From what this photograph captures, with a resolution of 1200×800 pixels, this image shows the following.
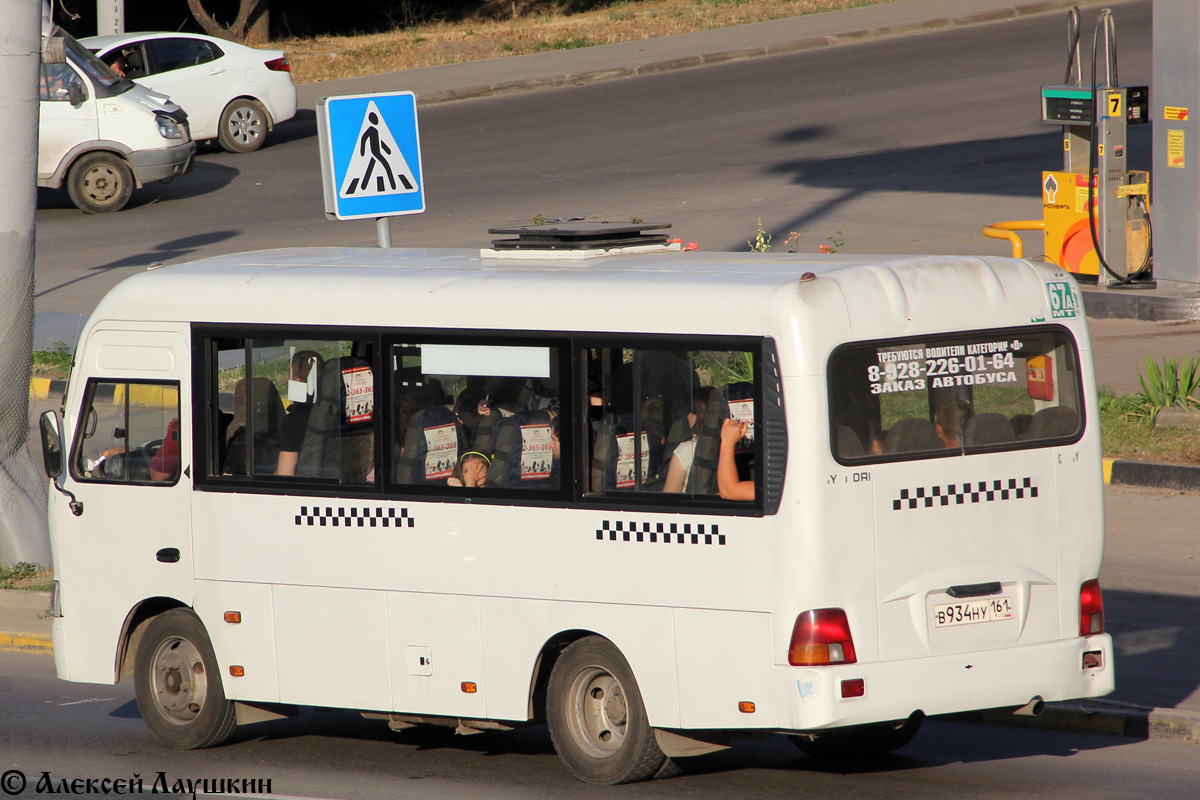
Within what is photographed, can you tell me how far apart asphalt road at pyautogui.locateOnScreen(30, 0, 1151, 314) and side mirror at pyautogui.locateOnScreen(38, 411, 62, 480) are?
1073 centimetres

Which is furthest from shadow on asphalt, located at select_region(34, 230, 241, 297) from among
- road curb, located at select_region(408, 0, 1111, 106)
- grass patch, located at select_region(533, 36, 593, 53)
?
grass patch, located at select_region(533, 36, 593, 53)

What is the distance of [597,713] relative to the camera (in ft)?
24.6

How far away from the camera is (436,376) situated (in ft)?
25.5

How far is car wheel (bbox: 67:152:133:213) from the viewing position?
2419 cm

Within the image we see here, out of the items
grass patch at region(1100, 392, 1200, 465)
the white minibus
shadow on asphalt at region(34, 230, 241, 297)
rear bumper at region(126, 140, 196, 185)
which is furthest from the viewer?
rear bumper at region(126, 140, 196, 185)

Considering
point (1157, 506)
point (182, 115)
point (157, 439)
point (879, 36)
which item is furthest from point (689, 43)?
point (157, 439)

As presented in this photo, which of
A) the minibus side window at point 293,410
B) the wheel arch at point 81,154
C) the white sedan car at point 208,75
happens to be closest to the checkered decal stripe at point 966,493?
the minibus side window at point 293,410

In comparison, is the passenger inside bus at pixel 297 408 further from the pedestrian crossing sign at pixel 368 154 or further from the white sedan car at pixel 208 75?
the white sedan car at pixel 208 75

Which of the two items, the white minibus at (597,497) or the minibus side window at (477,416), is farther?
the minibus side window at (477,416)

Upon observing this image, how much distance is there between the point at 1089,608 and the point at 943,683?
858 millimetres

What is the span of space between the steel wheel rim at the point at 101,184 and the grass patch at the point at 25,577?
13.7 meters

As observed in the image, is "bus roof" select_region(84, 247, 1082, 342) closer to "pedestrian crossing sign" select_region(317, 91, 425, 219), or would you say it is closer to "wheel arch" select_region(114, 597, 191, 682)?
"wheel arch" select_region(114, 597, 191, 682)

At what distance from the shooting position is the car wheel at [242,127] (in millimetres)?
28141

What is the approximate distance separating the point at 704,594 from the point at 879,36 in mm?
28848
